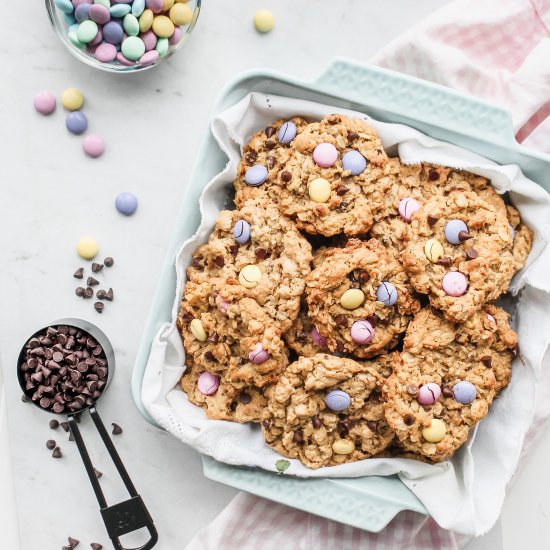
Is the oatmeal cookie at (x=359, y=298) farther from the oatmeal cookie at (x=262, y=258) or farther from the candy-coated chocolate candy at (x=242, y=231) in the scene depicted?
the candy-coated chocolate candy at (x=242, y=231)

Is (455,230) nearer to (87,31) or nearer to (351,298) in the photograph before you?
(351,298)

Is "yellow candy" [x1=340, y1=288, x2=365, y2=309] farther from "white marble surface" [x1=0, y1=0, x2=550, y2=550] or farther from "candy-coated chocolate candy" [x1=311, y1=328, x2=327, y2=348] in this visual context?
"white marble surface" [x1=0, y1=0, x2=550, y2=550]

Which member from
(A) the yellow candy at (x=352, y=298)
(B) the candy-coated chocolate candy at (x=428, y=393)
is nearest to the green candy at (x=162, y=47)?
(A) the yellow candy at (x=352, y=298)

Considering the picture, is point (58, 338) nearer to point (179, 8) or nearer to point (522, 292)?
point (179, 8)

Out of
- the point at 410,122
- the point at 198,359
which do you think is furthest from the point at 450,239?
the point at 198,359

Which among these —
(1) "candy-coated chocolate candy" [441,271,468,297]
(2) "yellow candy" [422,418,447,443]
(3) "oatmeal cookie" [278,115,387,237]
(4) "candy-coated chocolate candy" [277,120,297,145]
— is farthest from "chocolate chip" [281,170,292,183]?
(2) "yellow candy" [422,418,447,443]

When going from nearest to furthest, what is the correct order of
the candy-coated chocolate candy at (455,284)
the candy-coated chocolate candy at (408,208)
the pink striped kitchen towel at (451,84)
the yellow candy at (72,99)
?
the candy-coated chocolate candy at (455,284) < the candy-coated chocolate candy at (408,208) < the pink striped kitchen towel at (451,84) < the yellow candy at (72,99)

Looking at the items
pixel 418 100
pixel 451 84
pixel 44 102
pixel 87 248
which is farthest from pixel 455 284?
pixel 44 102
